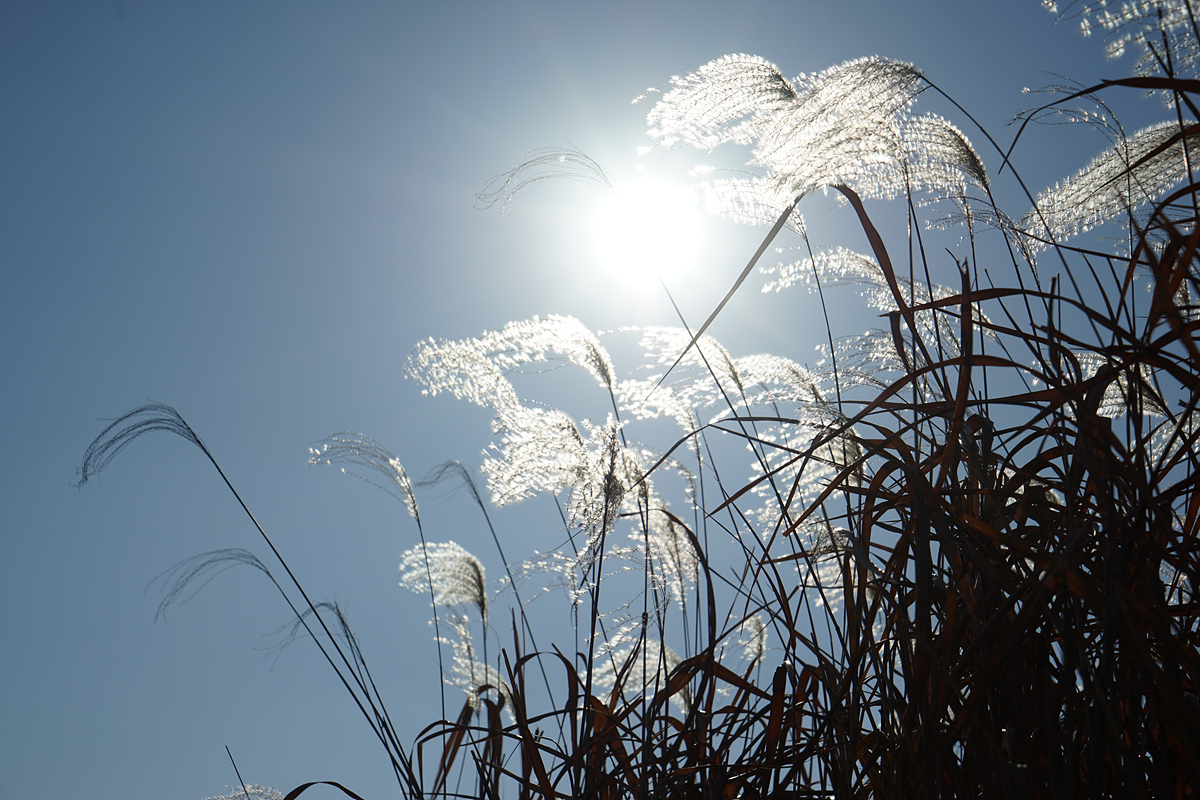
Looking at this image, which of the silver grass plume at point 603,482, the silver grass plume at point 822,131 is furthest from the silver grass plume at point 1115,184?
the silver grass plume at point 603,482

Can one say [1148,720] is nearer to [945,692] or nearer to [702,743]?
[945,692]

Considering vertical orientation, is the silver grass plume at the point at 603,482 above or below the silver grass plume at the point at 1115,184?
below

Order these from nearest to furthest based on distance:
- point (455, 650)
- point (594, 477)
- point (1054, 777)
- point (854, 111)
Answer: point (1054, 777) < point (854, 111) < point (594, 477) < point (455, 650)

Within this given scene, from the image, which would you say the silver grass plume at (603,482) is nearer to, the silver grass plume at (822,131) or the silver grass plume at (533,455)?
the silver grass plume at (533,455)

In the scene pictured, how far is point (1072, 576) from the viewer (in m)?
0.75

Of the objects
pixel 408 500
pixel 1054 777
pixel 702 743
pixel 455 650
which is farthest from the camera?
pixel 455 650

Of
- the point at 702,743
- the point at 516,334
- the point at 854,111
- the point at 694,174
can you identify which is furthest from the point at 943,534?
the point at 516,334

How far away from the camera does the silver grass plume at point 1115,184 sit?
155 centimetres

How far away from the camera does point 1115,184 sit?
162 cm

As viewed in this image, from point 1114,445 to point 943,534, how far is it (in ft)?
0.78

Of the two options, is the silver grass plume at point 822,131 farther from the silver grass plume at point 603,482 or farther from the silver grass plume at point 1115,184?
the silver grass plume at point 603,482

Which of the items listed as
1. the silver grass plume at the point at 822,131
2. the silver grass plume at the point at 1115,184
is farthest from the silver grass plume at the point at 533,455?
the silver grass plume at the point at 1115,184

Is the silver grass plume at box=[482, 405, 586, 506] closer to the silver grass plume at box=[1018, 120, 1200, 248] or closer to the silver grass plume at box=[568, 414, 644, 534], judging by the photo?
the silver grass plume at box=[568, 414, 644, 534]

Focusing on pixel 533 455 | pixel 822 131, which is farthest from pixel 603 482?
pixel 822 131
